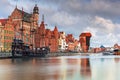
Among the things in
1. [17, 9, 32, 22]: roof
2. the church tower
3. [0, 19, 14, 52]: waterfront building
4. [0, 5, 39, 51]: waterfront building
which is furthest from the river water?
the church tower

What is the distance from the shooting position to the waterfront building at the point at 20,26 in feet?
464

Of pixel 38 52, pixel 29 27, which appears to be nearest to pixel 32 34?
pixel 29 27

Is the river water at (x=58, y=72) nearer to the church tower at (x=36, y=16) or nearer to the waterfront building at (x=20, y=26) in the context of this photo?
the waterfront building at (x=20, y=26)

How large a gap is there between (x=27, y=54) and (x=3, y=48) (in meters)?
13.3

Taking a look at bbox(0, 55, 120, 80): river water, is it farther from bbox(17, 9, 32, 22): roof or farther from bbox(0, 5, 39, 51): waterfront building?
bbox(17, 9, 32, 22): roof

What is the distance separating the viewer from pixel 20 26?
165000 mm

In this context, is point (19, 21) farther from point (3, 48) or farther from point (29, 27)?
point (3, 48)

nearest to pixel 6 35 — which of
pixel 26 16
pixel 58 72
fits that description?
pixel 26 16

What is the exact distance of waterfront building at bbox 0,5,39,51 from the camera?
142m

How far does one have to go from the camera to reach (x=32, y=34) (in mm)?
177375

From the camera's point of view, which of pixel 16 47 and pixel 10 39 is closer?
pixel 16 47

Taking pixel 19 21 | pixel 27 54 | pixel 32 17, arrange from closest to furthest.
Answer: pixel 27 54, pixel 19 21, pixel 32 17

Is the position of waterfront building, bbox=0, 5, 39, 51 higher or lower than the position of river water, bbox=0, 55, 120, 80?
higher

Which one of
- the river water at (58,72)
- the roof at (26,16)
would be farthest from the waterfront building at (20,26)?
the river water at (58,72)
